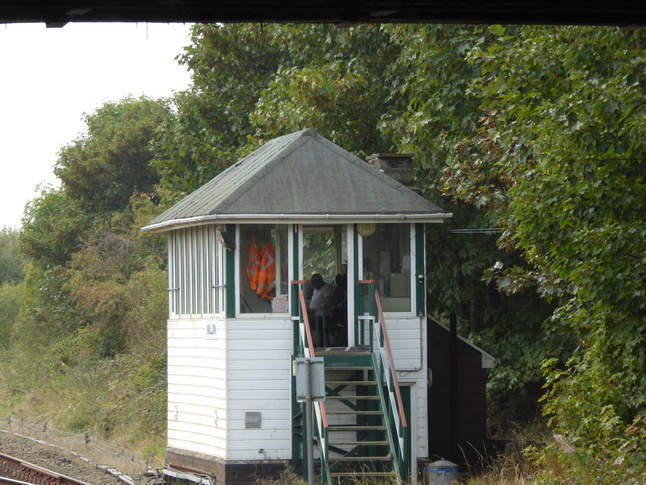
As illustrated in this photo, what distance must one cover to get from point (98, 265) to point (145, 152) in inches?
467

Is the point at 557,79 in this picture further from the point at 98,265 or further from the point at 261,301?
the point at 98,265

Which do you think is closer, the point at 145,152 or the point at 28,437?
the point at 28,437

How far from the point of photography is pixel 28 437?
81.3 ft

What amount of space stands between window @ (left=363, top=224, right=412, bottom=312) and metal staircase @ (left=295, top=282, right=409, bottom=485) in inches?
20.4

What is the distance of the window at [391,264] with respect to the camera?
17688 millimetres

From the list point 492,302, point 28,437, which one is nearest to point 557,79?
point 492,302

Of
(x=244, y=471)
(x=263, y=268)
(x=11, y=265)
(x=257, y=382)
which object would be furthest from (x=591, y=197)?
(x=11, y=265)

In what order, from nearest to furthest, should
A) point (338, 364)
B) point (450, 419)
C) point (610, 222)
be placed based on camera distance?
point (610, 222) → point (338, 364) → point (450, 419)

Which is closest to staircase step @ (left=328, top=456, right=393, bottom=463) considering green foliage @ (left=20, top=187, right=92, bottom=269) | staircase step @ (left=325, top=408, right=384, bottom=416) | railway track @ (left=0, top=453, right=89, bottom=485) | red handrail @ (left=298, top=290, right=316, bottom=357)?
staircase step @ (left=325, top=408, right=384, bottom=416)

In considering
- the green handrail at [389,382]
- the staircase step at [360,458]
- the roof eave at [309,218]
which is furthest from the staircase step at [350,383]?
the roof eave at [309,218]

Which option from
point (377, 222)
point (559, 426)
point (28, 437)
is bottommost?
point (28, 437)

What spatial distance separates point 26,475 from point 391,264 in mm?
7573

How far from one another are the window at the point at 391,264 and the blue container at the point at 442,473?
9.52 ft

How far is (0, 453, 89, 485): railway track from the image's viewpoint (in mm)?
17875
